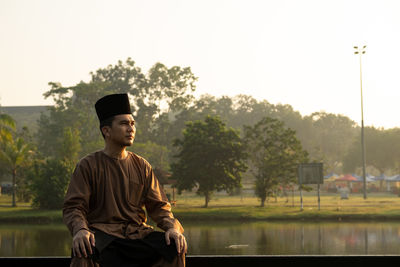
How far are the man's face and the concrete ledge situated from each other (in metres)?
0.84

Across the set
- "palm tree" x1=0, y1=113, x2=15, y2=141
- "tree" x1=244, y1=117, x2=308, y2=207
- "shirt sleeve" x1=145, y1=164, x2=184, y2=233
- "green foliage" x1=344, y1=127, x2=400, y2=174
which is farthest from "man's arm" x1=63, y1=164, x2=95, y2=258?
"green foliage" x1=344, y1=127, x2=400, y2=174

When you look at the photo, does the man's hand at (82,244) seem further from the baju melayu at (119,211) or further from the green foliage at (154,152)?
the green foliage at (154,152)

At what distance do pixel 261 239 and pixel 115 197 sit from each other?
17.7 metres

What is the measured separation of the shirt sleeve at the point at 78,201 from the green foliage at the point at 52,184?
1096 inches

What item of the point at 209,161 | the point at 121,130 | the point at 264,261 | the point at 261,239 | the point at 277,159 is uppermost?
the point at 277,159

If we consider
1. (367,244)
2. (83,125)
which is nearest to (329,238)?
(367,244)

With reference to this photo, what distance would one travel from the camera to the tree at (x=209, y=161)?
3272 cm

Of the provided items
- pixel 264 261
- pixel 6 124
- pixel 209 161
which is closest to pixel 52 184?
pixel 6 124

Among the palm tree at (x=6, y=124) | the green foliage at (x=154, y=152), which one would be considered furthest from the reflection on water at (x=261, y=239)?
the green foliage at (x=154, y=152)

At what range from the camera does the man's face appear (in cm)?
346

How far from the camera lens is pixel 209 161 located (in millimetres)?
32844

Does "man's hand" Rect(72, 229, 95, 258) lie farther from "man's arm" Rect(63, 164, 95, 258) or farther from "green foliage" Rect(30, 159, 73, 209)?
"green foliage" Rect(30, 159, 73, 209)

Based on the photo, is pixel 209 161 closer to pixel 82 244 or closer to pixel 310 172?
pixel 310 172

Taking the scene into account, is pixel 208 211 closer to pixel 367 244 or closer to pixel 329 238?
pixel 329 238
